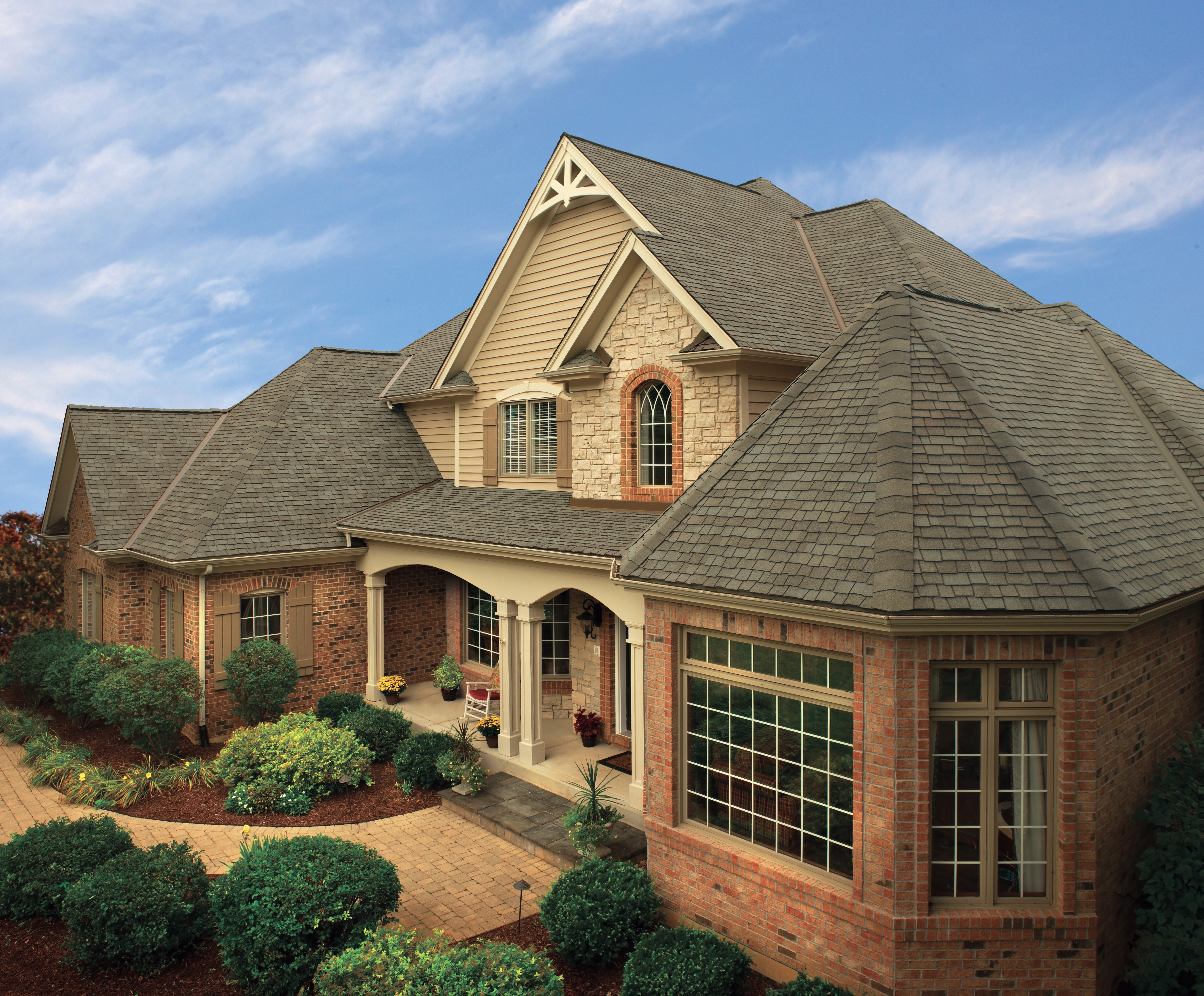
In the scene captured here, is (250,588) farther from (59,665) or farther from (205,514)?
(59,665)

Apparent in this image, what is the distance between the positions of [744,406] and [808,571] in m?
4.67

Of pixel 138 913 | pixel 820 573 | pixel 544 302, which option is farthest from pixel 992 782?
pixel 544 302

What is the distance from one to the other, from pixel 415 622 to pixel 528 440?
445 cm

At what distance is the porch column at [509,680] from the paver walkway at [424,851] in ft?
4.66

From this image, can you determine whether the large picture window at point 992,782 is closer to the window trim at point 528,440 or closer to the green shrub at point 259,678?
the window trim at point 528,440

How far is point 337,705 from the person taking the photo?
1384cm

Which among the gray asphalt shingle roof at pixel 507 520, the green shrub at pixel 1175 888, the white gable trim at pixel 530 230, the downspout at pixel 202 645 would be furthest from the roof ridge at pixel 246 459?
the green shrub at pixel 1175 888

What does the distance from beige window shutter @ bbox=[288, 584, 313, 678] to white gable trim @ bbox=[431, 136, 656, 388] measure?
4.81 metres

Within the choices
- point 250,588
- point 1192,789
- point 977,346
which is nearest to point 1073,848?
point 1192,789

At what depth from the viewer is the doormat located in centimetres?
1170

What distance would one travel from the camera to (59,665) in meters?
14.9

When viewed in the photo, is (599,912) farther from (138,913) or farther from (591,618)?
(591,618)

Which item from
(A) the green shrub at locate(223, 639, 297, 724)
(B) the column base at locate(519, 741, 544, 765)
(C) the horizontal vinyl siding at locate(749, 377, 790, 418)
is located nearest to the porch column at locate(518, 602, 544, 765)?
(B) the column base at locate(519, 741, 544, 765)

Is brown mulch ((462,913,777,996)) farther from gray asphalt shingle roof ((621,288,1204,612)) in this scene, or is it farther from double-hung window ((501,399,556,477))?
double-hung window ((501,399,556,477))
